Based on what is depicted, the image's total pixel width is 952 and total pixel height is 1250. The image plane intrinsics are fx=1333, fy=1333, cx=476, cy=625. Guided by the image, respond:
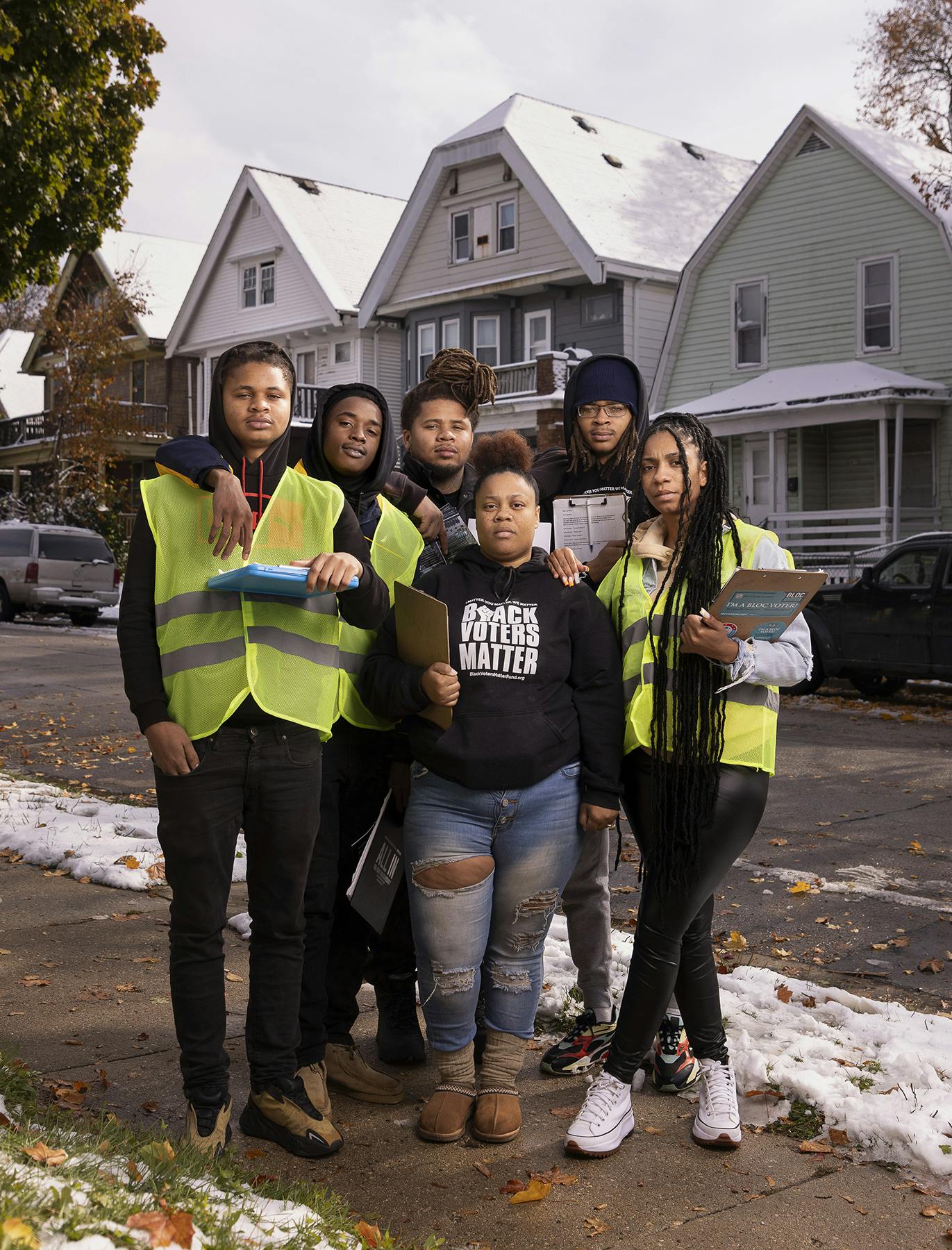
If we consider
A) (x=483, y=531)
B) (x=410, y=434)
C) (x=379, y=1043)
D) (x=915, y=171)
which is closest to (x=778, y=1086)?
(x=379, y=1043)

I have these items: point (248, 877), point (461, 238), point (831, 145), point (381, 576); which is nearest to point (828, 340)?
point (831, 145)

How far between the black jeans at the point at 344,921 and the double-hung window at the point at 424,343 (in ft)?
90.3

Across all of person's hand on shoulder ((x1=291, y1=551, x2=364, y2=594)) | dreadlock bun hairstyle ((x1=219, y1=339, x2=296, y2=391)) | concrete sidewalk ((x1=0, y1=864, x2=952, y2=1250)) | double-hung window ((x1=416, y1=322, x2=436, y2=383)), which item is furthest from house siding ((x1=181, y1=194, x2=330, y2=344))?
person's hand on shoulder ((x1=291, y1=551, x2=364, y2=594))

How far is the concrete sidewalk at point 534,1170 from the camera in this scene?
11.1ft

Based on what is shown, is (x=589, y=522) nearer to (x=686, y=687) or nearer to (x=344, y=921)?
(x=686, y=687)

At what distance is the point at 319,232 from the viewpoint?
3544 centimetres

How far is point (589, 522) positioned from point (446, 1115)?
6.14 ft

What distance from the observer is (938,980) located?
546cm

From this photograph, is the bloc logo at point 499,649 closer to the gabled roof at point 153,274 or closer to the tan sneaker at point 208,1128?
the tan sneaker at point 208,1128

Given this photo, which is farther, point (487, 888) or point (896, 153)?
point (896, 153)

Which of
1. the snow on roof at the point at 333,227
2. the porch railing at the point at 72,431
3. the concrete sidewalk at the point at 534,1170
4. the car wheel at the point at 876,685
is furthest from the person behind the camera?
the porch railing at the point at 72,431

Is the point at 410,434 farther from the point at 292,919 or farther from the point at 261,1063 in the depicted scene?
the point at 261,1063

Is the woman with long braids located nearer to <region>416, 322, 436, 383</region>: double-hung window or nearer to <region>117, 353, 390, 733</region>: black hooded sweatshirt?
<region>117, 353, 390, 733</region>: black hooded sweatshirt

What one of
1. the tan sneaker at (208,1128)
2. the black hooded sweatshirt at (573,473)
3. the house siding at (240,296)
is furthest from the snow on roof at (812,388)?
the tan sneaker at (208,1128)
